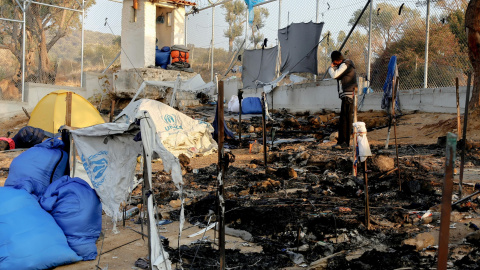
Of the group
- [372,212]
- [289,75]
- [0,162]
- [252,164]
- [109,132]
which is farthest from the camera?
[289,75]

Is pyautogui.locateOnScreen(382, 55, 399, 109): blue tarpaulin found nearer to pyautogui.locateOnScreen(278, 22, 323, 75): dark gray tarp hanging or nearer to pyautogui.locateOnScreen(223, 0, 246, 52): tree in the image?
pyautogui.locateOnScreen(278, 22, 323, 75): dark gray tarp hanging

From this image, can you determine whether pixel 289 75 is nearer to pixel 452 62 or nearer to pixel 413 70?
pixel 413 70

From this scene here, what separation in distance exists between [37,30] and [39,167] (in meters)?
16.7

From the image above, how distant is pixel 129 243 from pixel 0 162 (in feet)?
19.7

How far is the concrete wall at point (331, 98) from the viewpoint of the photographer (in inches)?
384

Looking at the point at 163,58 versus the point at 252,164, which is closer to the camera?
the point at 252,164

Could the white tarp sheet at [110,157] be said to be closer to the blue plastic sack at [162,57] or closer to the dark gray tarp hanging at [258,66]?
the dark gray tarp hanging at [258,66]

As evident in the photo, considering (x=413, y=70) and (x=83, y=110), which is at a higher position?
(x=413, y=70)

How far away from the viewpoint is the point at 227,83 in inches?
705

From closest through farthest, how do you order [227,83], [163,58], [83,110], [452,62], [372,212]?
1. [372,212]
2. [452,62]
3. [83,110]
4. [163,58]
5. [227,83]

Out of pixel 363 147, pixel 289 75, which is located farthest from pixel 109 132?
pixel 289 75

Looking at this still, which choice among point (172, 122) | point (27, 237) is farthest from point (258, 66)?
point (27, 237)

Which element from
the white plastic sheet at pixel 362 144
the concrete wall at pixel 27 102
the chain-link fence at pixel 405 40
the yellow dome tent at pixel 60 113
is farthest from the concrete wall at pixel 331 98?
the concrete wall at pixel 27 102

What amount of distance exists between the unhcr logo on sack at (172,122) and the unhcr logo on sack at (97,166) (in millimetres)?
5393
